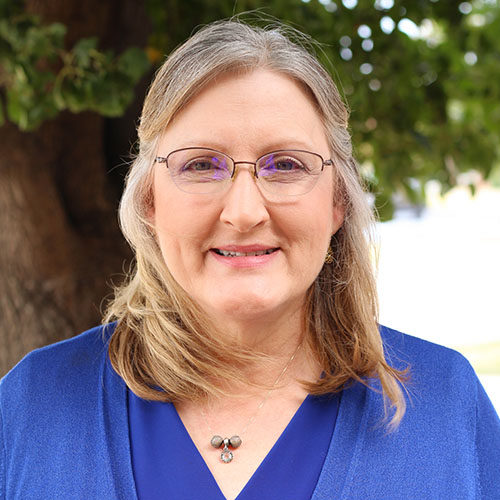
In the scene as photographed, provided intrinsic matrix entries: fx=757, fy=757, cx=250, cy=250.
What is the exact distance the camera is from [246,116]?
1.70 metres

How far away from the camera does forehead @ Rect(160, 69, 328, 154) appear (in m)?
1.71

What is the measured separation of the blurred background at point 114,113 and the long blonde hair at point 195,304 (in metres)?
0.88

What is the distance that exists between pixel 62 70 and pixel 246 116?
49.2 inches

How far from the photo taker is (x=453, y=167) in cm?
399

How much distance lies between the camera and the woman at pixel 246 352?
1725 millimetres

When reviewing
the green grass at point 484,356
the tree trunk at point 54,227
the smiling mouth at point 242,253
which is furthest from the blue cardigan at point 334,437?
the green grass at point 484,356

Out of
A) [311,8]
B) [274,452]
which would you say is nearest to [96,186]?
[311,8]

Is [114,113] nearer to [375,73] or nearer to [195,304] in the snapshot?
[195,304]

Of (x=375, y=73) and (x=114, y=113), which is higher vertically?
(x=375, y=73)

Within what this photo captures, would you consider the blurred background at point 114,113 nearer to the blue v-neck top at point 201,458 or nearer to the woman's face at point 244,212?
the woman's face at point 244,212

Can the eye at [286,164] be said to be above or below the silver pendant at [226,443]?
above

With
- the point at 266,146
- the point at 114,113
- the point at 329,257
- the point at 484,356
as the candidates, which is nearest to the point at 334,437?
the point at 329,257

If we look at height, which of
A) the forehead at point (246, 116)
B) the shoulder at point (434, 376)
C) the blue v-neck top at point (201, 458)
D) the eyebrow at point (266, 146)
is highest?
the forehead at point (246, 116)

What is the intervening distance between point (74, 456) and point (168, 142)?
0.77 m
